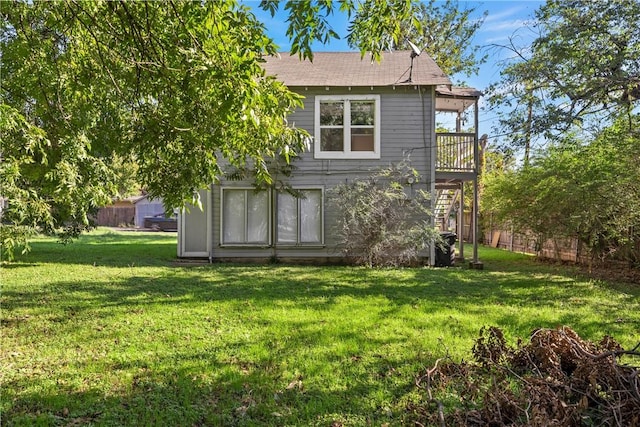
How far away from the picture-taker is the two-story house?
11289 mm

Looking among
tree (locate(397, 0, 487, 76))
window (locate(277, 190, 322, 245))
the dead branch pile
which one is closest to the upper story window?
window (locate(277, 190, 322, 245))

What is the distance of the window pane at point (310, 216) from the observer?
11.5 meters

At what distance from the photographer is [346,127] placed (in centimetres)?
1138

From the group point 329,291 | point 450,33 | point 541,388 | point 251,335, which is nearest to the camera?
point 541,388

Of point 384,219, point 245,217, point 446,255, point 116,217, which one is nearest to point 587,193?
point 446,255

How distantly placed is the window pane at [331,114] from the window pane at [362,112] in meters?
0.37

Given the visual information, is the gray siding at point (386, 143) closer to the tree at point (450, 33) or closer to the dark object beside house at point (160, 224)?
the tree at point (450, 33)

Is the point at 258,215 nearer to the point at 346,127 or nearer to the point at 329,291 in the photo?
the point at 346,127

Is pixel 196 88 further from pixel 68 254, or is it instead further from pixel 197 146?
pixel 68 254

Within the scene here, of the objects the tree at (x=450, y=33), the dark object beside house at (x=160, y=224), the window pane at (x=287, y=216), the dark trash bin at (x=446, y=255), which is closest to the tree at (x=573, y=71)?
the dark trash bin at (x=446, y=255)

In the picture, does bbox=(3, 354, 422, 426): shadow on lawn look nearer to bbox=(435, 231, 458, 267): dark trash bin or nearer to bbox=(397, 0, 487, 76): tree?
bbox=(435, 231, 458, 267): dark trash bin

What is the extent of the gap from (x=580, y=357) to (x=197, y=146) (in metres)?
3.70

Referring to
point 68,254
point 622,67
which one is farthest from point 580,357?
point 68,254

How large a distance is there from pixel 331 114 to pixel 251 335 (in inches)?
320
